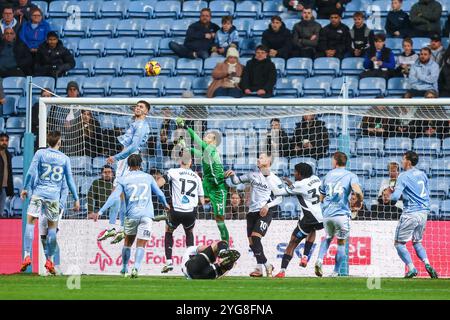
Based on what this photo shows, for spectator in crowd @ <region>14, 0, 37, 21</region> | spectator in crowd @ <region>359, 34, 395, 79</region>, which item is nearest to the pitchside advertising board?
spectator in crowd @ <region>359, 34, 395, 79</region>

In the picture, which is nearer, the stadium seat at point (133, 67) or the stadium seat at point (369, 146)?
the stadium seat at point (369, 146)

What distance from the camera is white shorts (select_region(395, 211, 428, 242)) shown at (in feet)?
60.7

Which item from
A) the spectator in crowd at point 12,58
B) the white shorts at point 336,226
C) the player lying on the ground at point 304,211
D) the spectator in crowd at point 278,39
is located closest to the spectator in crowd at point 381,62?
the spectator in crowd at point 278,39

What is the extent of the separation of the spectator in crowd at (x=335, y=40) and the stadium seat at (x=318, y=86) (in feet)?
2.44

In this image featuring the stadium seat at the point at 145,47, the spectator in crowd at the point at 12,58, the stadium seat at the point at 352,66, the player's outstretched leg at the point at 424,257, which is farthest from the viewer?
the stadium seat at the point at 145,47

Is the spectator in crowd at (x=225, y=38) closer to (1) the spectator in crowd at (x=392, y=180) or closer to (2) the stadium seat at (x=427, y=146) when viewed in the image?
(2) the stadium seat at (x=427, y=146)

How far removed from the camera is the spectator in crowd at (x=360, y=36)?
2345cm

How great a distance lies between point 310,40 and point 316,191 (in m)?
5.61

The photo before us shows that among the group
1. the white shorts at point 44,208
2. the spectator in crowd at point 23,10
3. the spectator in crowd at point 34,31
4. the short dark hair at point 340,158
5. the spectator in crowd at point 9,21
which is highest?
the spectator in crowd at point 23,10

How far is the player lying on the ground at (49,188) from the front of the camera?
18.1 m

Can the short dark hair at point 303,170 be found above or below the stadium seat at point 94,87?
below

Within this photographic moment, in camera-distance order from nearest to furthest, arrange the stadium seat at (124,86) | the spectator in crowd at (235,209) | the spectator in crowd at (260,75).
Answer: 1. the spectator in crowd at (235,209)
2. the spectator in crowd at (260,75)
3. the stadium seat at (124,86)

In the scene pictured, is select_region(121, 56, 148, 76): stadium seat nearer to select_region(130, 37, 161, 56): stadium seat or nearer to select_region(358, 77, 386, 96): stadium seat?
select_region(130, 37, 161, 56): stadium seat
